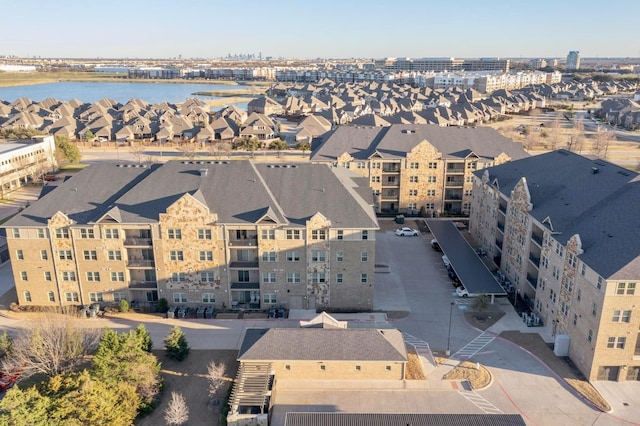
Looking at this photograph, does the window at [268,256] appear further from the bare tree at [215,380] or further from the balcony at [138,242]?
the bare tree at [215,380]

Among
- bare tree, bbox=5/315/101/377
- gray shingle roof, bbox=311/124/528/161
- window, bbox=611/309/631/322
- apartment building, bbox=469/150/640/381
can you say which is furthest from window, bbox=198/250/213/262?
window, bbox=611/309/631/322

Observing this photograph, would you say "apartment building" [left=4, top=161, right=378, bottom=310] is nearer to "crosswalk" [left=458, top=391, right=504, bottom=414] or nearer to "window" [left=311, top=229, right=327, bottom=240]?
"window" [left=311, top=229, right=327, bottom=240]

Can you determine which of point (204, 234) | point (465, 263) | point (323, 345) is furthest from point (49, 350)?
point (465, 263)

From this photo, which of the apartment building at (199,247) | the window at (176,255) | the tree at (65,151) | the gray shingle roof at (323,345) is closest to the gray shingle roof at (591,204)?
the gray shingle roof at (323,345)

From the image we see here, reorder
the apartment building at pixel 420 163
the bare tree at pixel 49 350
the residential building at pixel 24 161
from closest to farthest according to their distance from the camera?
the bare tree at pixel 49 350 → the apartment building at pixel 420 163 → the residential building at pixel 24 161

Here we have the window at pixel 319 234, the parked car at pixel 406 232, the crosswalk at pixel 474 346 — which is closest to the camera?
the crosswalk at pixel 474 346
